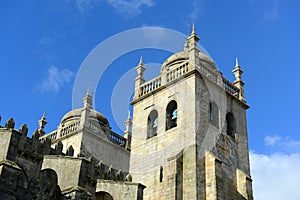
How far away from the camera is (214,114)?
1174 inches

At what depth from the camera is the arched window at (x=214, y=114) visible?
95.9ft

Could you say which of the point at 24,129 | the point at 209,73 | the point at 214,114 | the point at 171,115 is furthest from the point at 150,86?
the point at 24,129

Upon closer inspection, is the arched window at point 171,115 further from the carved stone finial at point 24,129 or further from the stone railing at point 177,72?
the carved stone finial at point 24,129

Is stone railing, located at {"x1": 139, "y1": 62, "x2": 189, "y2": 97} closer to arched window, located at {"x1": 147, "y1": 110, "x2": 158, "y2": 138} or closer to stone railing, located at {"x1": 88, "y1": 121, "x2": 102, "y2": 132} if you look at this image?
arched window, located at {"x1": 147, "y1": 110, "x2": 158, "y2": 138}

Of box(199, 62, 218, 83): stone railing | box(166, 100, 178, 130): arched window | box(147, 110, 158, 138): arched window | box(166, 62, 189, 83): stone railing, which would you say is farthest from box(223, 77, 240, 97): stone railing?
box(147, 110, 158, 138): arched window

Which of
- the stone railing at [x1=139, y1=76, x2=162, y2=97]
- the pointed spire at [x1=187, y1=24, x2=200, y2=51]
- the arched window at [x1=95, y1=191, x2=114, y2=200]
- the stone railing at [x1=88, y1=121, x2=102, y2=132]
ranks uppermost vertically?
the pointed spire at [x1=187, y1=24, x2=200, y2=51]

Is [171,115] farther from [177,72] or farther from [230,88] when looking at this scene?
[230,88]

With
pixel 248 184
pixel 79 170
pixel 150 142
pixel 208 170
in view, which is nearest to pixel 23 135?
pixel 79 170

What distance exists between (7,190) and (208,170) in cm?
1203

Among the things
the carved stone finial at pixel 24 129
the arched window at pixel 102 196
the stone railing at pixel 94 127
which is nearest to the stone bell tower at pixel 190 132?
the arched window at pixel 102 196

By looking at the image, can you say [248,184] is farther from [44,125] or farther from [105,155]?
[44,125]

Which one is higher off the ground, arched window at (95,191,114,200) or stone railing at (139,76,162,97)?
stone railing at (139,76,162,97)

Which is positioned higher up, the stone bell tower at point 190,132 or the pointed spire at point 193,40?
the pointed spire at point 193,40

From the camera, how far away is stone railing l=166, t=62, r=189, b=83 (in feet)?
99.1
